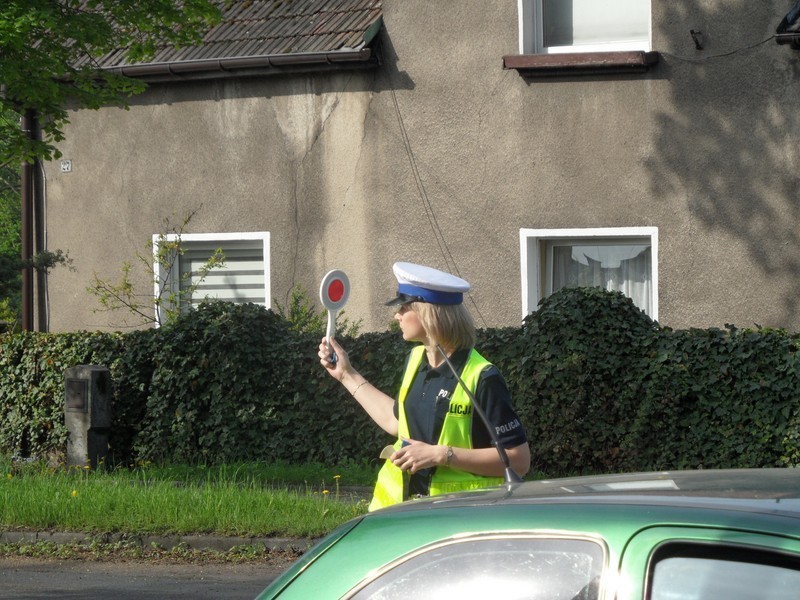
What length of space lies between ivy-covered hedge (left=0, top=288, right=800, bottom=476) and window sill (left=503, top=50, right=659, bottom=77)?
2846 millimetres

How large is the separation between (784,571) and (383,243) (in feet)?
41.4

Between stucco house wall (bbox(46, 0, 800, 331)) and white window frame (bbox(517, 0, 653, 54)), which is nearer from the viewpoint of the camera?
stucco house wall (bbox(46, 0, 800, 331))

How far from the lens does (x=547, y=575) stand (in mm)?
2699

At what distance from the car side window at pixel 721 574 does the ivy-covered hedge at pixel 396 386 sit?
8.83 m

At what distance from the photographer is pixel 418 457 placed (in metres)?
4.74

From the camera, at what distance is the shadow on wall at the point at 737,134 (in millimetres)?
13062

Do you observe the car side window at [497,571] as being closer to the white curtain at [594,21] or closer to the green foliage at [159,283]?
the white curtain at [594,21]

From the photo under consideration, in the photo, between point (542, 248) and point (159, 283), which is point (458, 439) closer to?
point (542, 248)

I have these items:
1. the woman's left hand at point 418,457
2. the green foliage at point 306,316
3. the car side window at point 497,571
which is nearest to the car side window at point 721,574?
the car side window at point 497,571

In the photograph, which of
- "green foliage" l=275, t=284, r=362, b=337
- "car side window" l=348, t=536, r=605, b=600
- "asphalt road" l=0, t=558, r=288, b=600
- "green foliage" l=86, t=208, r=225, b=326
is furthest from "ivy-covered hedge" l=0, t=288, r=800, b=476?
"car side window" l=348, t=536, r=605, b=600

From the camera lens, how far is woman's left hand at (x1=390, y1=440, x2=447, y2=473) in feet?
15.5

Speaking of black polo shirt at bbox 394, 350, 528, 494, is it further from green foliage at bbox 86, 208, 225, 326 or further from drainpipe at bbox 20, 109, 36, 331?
drainpipe at bbox 20, 109, 36, 331

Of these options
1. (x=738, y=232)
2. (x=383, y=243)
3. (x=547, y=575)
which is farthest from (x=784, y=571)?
(x=383, y=243)

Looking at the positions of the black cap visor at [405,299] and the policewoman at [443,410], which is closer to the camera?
the policewoman at [443,410]
